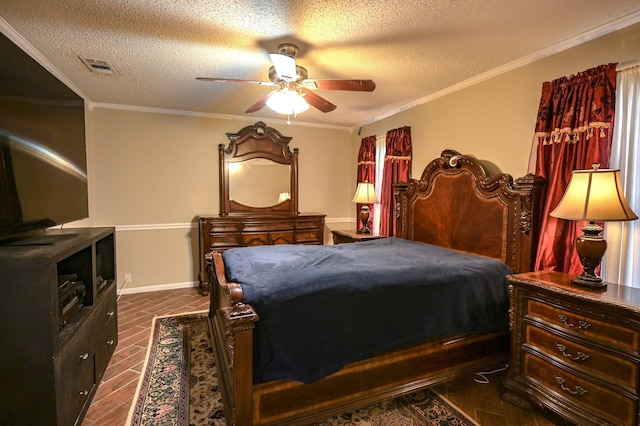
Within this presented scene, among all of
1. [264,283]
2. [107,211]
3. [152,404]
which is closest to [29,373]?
[152,404]

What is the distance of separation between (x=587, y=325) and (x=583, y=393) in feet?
1.20

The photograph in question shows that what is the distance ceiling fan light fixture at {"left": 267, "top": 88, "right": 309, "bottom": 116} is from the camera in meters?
2.49

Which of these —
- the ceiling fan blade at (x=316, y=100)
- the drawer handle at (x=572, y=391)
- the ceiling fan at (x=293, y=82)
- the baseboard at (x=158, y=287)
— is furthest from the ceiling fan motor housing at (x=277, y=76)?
the baseboard at (x=158, y=287)

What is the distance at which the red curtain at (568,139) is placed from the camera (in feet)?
6.85

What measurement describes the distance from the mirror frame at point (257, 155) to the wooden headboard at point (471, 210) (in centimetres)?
174

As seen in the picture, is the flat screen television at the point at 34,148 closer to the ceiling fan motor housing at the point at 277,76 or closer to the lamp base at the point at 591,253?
the ceiling fan motor housing at the point at 277,76

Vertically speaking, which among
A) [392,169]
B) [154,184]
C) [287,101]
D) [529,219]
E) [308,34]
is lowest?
[529,219]

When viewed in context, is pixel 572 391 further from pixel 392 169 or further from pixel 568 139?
pixel 392 169

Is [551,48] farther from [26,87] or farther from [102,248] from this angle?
[102,248]

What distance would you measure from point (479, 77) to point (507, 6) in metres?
1.21

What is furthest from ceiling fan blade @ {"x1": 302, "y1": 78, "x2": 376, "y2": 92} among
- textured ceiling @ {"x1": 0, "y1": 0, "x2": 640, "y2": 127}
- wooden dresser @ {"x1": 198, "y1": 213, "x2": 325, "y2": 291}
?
wooden dresser @ {"x1": 198, "y1": 213, "x2": 325, "y2": 291}

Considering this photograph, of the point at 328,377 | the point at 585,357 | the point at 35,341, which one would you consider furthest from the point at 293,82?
the point at 585,357

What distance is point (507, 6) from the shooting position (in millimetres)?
1892

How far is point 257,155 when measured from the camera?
4.71m
